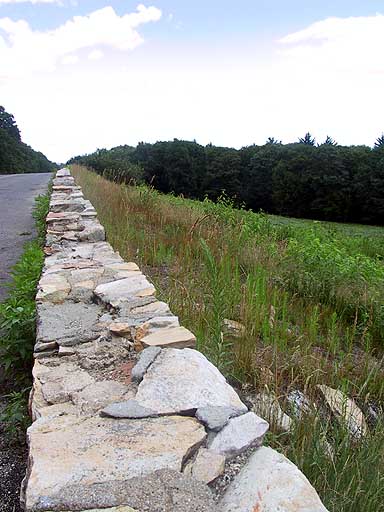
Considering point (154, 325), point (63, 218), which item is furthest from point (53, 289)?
point (63, 218)

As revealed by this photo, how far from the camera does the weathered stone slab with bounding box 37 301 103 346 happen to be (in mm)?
2105

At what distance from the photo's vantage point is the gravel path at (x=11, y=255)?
1.55 metres

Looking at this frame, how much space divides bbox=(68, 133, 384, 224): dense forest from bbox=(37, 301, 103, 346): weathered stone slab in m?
25.0

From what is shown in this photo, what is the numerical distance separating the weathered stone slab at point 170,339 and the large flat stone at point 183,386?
3.7 inches

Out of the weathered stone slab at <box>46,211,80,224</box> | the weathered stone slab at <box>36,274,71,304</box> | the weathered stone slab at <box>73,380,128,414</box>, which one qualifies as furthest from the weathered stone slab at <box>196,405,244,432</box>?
the weathered stone slab at <box>46,211,80,224</box>

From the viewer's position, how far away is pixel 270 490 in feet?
3.81

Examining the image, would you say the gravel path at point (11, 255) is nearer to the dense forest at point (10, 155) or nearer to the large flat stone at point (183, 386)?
the large flat stone at point (183, 386)

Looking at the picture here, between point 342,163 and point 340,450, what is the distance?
3479 centimetres

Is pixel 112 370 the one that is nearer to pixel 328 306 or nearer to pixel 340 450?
pixel 340 450

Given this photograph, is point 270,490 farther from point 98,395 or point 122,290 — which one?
point 122,290

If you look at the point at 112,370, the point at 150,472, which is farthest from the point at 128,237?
the point at 150,472

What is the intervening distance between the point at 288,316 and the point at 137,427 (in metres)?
2.18

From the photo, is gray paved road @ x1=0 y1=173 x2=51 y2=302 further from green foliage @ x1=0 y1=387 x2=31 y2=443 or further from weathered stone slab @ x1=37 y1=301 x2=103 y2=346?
green foliage @ x1=0 y1=387 x2=31 y2=443

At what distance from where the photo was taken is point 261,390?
2.23 m
